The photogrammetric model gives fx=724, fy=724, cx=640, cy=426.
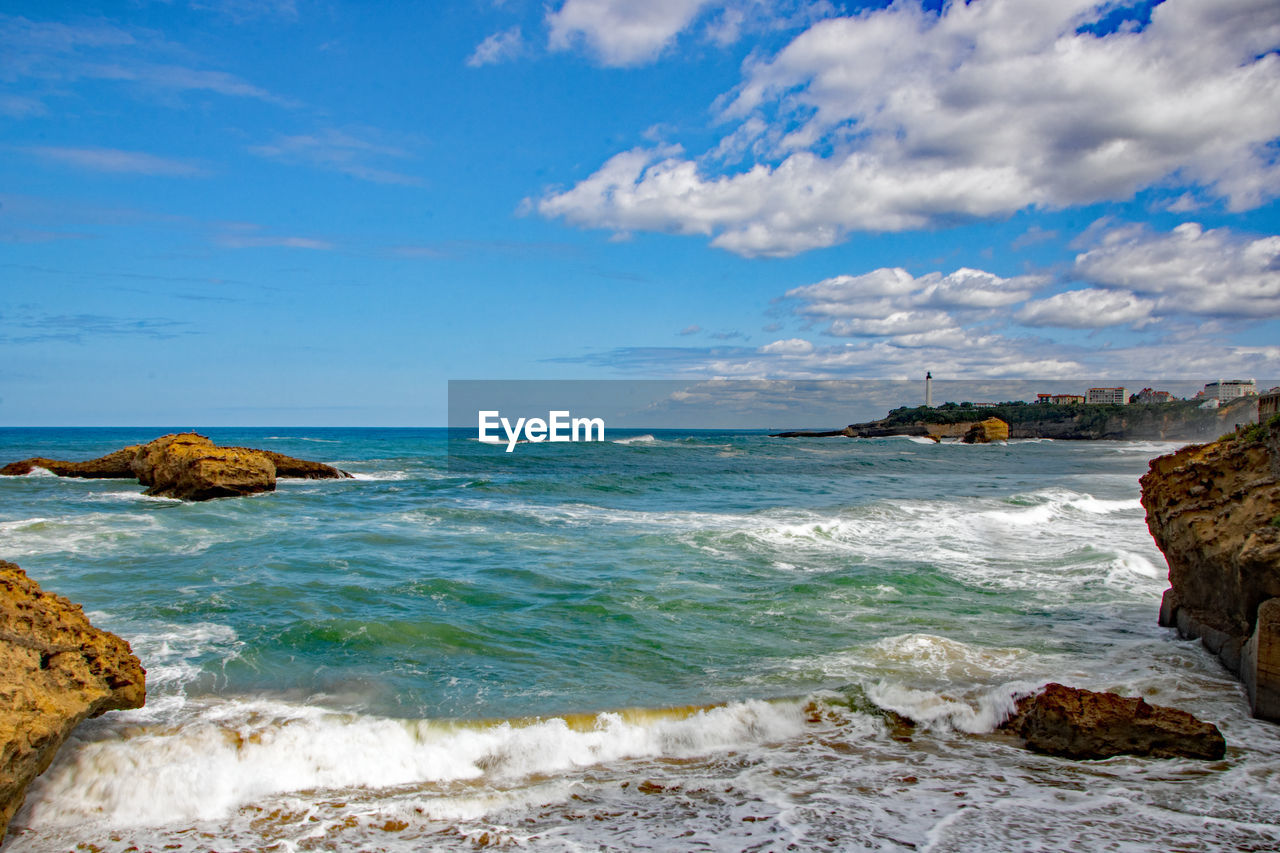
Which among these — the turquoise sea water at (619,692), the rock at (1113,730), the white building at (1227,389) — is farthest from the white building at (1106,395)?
the rock at (1113,730)

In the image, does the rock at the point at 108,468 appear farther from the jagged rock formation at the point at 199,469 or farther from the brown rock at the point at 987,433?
the brown rock at the point at 987,433

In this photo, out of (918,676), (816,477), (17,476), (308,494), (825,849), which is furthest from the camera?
(816,477)

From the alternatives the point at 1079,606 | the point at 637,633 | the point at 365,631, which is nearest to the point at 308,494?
the point at 365,631

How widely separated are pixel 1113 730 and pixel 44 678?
26.8 ft

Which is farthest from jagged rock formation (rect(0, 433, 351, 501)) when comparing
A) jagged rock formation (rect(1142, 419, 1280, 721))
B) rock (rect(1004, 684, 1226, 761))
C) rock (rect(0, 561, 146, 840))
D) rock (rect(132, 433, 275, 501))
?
jagged rock formation (rect(1142, 419, 1280, 721))

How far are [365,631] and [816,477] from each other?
95.1 feet

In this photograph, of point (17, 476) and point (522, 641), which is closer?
point (522, 641)

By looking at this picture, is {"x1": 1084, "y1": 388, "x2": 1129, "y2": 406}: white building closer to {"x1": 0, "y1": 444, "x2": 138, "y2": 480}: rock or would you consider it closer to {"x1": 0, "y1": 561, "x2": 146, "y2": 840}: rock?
{"x1": 0, "y1": 444, "x2": 138, "y2": 480}: rock

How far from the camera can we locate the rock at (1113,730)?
5.80 meters

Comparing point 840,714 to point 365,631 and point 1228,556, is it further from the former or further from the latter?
point 365,631

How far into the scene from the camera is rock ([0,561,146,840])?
15.1 feet

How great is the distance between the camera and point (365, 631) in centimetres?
939

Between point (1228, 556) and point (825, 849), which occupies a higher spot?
point (1228, 556)

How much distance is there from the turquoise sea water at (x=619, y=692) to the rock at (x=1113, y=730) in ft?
0.59
